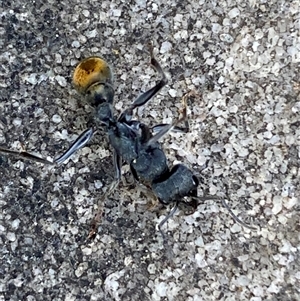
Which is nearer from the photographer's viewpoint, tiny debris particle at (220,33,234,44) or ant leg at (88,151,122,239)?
ant leg at (88,151,122,239)

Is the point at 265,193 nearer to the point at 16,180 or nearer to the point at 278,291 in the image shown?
the point at 278,291

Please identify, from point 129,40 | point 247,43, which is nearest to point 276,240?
point 247,43

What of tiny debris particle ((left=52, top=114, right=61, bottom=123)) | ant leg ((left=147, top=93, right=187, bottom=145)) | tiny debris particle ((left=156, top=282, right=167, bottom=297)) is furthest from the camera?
tiny debris particle ((left=52, top=114, right=61, bottom=123))

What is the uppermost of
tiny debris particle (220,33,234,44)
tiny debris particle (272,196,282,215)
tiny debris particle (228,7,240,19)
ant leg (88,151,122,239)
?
tiny debris particle (228,7,240,19)

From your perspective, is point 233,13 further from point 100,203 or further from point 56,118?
point 100,203

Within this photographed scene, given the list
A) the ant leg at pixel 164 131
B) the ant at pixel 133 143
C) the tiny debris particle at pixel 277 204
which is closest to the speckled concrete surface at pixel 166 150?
the tiny debris particle at pixel 277 204

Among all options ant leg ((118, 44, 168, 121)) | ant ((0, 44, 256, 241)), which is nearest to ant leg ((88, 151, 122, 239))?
ant ((0, 44, 256, 241))

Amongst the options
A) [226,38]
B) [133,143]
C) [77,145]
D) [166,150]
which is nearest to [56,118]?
[77,145]

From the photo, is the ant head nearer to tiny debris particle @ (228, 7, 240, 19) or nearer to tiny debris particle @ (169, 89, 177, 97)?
tiny debris particle @ (169, 89, 177, 97)
